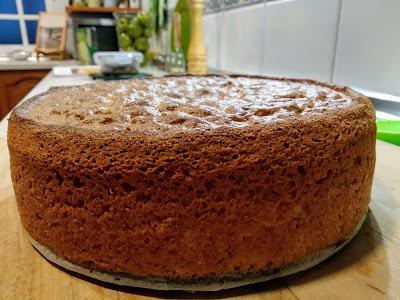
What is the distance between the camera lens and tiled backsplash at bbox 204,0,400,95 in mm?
957

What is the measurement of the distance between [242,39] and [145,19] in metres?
1.12

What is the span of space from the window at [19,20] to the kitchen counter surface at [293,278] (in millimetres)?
3947

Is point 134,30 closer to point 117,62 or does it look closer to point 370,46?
point 117,62

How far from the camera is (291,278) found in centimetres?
48

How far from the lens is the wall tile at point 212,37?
6.60 feet

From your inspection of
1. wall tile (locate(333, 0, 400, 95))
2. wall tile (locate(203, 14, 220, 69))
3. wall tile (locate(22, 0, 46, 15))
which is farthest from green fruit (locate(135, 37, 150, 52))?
wall tile (locate(22, 0, 46, 15))

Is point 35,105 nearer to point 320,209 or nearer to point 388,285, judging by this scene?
A: point 320,209

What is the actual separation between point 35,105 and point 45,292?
1.04 feet

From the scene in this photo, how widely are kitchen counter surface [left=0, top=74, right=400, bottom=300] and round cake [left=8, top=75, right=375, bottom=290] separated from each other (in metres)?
0.01

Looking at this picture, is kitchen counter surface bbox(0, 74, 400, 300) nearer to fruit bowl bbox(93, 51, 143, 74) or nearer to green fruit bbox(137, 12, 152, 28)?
fruit bowl bbox(93, 51, 143, 74)

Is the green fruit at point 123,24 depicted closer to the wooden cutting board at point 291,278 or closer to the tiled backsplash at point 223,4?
the tiled backsplash at point 223,4

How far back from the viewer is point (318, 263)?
1.64 feet

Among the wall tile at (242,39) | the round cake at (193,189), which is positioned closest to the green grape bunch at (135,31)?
the wall tile at (242,39)

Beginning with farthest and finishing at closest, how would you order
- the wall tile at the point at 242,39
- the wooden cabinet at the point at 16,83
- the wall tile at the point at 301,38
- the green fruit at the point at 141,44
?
the wooden cabinet at the point at 16,83 → the green fruit at the point at 141,44 → the wall tile at the point at 242,39 → the wall tile at the point at 301,38
